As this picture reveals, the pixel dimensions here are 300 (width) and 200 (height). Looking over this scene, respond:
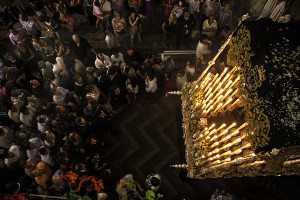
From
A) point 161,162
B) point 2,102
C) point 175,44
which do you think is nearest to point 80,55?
point 2,102

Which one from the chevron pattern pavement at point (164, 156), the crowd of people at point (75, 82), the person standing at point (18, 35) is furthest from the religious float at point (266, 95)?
the person standing at point (18, 35)


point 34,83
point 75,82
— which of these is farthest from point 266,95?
point 34,83

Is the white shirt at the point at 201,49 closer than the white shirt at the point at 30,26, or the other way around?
the white shirt at the point at 201,49

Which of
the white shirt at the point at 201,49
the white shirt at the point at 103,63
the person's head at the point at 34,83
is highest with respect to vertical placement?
the white shirt at the point at 201,49

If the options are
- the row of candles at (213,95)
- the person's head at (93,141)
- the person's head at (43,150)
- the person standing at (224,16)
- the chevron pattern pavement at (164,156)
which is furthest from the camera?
the person standing at (224,16)

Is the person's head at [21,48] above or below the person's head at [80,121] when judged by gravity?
above

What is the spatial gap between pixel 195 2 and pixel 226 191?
6.63 meters

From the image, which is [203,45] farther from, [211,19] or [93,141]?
[93,141]

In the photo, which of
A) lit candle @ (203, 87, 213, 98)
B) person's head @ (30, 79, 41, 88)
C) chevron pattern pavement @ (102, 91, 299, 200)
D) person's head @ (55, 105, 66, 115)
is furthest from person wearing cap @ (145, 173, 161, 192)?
person's head @ (30, 79, 41, 88)

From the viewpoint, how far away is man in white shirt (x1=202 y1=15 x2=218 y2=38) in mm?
7715

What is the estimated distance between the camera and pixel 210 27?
7.82m

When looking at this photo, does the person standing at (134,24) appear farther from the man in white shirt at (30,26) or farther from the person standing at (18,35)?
the person standing at (18,35)

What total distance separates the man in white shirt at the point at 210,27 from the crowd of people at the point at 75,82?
0.03 m

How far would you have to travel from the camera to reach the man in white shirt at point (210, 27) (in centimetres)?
771
